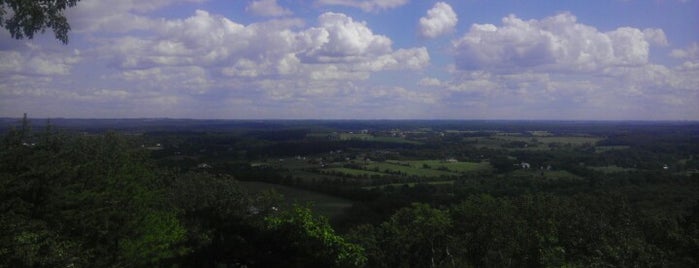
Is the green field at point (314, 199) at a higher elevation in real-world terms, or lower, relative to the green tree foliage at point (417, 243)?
lower

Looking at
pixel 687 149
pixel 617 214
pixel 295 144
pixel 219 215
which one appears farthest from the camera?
pixel 295 144

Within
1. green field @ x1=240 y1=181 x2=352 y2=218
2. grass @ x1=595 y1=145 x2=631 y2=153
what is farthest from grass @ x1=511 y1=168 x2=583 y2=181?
grass @ x1=595 y1=145 x2=631 y2=153

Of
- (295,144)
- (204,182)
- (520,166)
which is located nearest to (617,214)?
(204,182)

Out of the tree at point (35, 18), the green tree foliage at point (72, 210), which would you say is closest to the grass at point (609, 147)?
the green tree foliage at point (72, 210)

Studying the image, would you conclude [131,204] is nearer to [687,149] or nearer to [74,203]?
[74,203]

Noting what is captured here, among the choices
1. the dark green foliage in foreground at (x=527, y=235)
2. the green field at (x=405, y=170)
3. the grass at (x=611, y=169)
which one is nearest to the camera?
the dark green foliage in foreground at (x=527, y=235)

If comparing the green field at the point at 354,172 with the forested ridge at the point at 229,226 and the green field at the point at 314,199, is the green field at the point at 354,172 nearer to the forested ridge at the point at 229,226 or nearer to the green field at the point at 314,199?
the green field at the point at 314,199

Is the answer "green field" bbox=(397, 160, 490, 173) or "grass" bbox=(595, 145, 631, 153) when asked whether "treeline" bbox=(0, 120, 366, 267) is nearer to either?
"green field" bbox=(397, 160, 490, 173)
